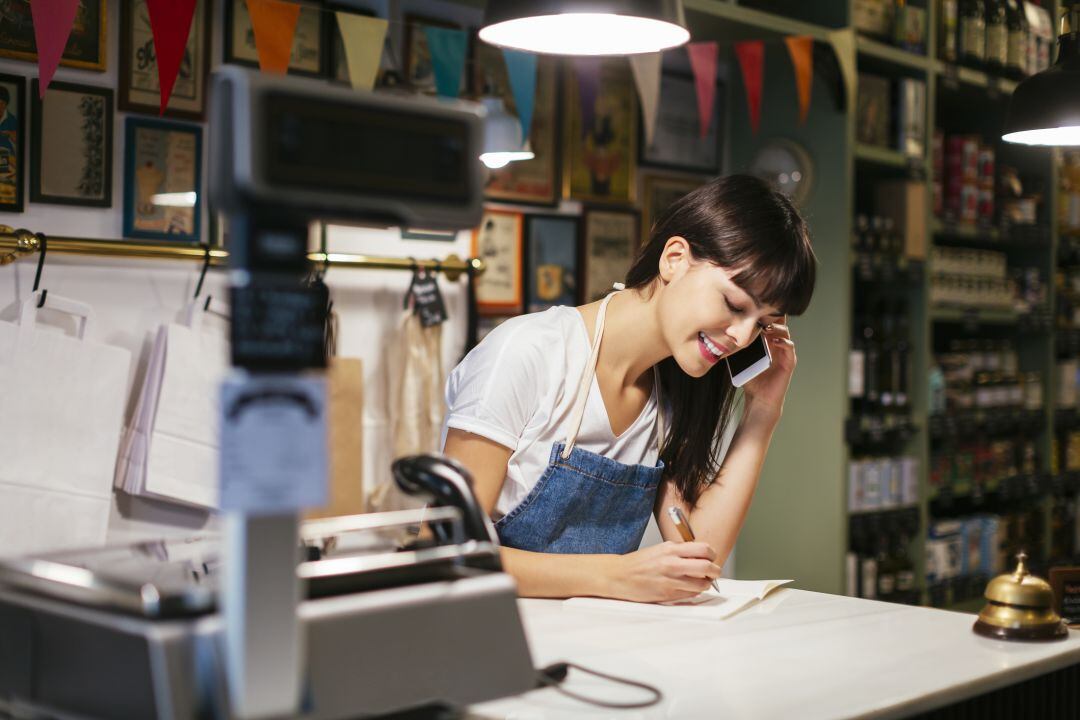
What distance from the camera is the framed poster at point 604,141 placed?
348 centimetres

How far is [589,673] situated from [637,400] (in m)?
0.98

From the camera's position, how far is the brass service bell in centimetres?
156

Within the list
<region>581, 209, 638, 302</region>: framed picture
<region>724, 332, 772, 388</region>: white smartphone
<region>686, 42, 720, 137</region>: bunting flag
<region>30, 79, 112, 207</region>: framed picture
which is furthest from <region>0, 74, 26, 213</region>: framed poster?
<region>686, 42, 720, 137</region>: bunting flag

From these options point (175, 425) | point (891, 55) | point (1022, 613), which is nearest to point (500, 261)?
point (175, 425)

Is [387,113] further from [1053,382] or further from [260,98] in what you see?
[1053,382]

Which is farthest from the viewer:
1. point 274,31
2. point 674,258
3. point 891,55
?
point 891,55

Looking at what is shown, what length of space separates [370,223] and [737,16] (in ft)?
8.85

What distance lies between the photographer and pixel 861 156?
3.75 meters

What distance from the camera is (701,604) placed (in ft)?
5.80

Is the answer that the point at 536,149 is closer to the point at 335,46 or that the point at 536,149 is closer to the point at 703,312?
the point at 335,46

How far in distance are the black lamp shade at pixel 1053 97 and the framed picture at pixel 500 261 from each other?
1407 mm

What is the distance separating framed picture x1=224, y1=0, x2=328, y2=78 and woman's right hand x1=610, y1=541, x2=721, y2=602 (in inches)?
64.6

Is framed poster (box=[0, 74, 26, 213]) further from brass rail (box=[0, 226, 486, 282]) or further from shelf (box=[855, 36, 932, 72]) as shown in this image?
shelf (box=[855, 36, 932, 72])

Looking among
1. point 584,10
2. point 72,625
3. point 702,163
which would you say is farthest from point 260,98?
point 702,163
